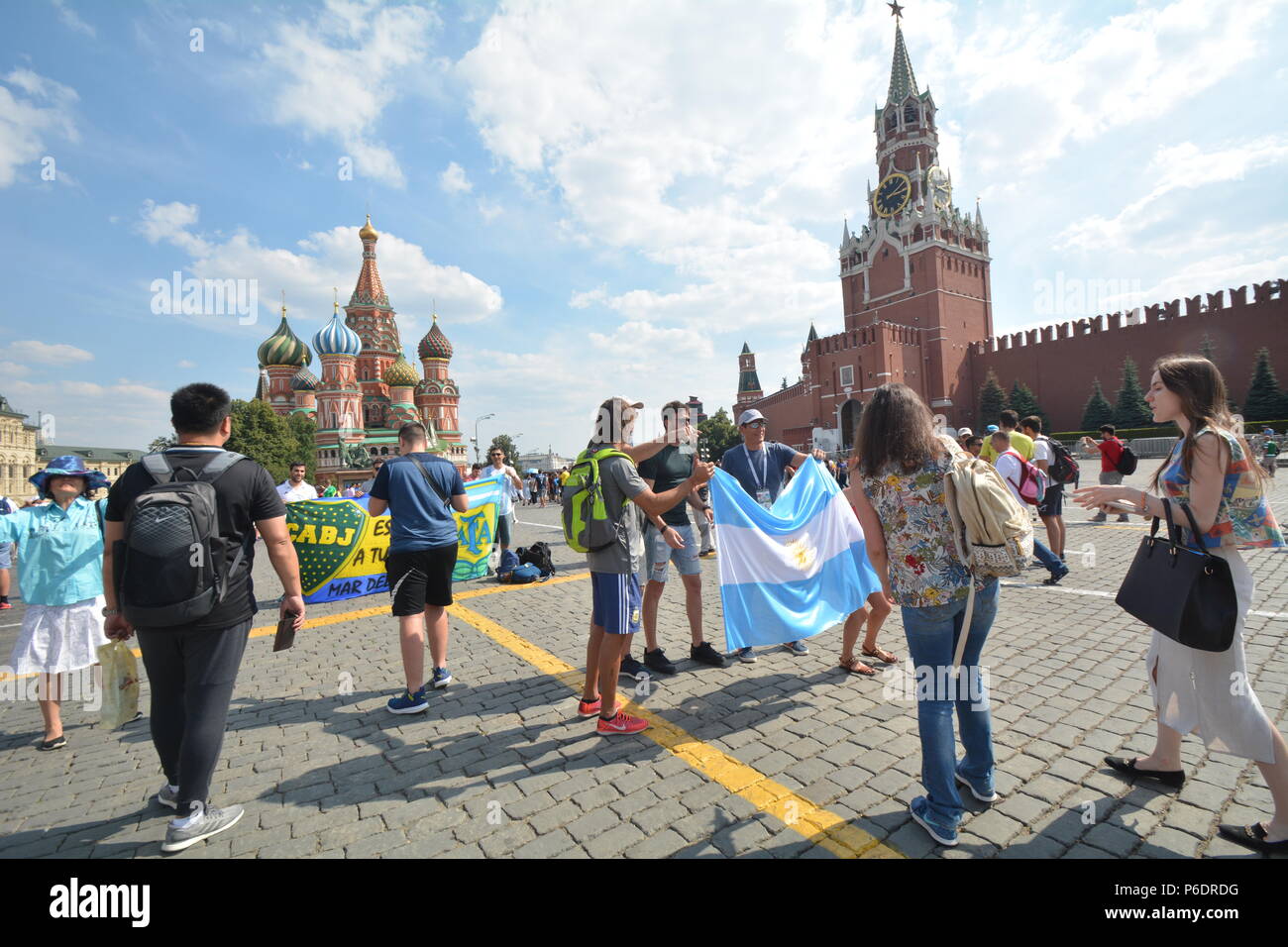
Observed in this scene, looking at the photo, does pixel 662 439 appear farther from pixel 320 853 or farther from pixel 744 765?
pixel 320 853

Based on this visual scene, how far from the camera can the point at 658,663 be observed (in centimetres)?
512

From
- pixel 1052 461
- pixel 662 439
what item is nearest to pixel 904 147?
pixel 1052 461

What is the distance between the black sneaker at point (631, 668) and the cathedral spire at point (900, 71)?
3495 inches

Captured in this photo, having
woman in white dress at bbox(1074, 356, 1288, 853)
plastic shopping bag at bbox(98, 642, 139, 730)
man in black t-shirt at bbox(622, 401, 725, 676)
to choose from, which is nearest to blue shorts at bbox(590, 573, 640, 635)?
man in black t-shirt at bbox(622, 401, 725, 676)

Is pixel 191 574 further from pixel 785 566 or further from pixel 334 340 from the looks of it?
pixel 334 340

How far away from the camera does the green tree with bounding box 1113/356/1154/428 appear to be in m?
45.3

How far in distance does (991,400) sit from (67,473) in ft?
216

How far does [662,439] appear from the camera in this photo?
4.35 metres

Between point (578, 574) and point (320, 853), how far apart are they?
7.12 metres

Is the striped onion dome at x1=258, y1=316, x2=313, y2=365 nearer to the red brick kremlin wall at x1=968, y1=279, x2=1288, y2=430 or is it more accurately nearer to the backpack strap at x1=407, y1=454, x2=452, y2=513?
the backpack strap at x1=407, y1=454, x2=452, y2=513

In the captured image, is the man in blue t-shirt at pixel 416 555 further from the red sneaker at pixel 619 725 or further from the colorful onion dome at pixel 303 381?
the colorful onion dome at pixel 303 381

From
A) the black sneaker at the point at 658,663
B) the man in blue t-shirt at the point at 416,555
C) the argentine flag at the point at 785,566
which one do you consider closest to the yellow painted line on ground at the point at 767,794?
the black sneaker at the point at 658,663

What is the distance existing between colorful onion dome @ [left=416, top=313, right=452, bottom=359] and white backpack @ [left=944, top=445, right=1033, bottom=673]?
5757cm
